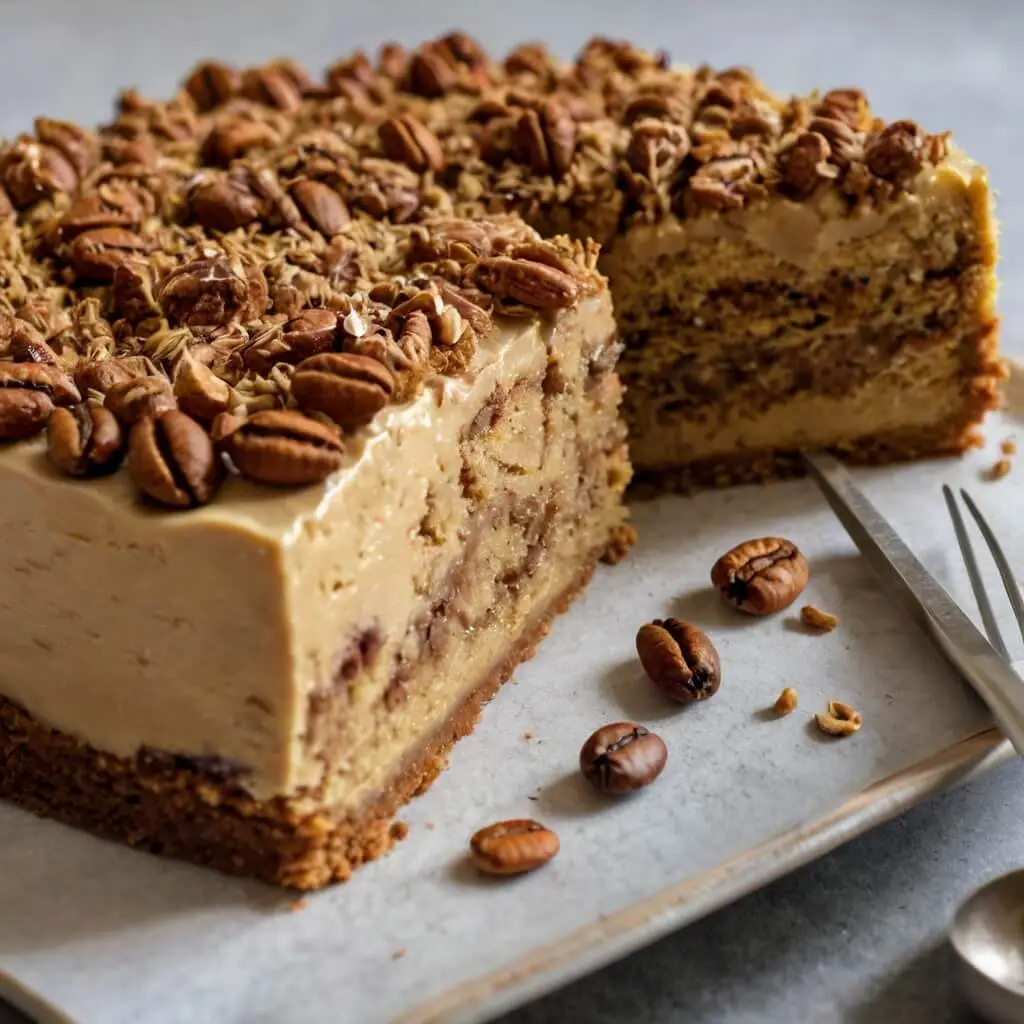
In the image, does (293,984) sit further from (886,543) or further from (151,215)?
(151,215)

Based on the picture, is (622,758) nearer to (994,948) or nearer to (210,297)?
(994,948)

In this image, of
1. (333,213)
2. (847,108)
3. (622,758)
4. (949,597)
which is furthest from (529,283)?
(847,108)

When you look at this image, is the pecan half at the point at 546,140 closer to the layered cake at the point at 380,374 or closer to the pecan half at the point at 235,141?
the layered cake at the point at 380,374

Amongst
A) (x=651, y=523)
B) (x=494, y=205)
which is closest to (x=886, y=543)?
(x=651, y=523)

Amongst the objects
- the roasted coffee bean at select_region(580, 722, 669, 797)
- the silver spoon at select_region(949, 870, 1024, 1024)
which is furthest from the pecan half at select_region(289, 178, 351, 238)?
the silver spoon at select_region(949, 870, 1024, 1024)

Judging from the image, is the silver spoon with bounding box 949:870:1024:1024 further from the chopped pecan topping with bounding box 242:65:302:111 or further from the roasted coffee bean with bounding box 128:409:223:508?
the chopped pecan topping with bounding box 242:65:302:111

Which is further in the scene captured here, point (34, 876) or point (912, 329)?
point (912, 329)

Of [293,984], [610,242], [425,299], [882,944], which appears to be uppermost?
[425,299]
